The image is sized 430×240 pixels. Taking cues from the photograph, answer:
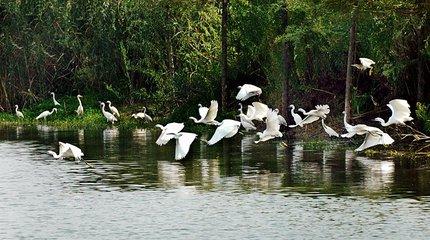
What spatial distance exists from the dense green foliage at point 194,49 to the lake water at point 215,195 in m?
3.29

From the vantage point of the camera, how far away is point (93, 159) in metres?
27.8

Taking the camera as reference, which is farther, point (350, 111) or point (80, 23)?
point (80, 23)

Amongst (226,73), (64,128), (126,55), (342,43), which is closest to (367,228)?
(342,43)

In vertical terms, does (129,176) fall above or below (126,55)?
below

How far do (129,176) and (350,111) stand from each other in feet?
27.6

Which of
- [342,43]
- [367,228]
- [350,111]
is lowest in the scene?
[367,228]

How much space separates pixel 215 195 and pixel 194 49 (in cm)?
2154

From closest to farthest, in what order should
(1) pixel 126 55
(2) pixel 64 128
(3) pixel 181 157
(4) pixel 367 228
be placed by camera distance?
1. (4) pixel 367 228
2. (3) pixel 181 157
3. (2) pixel 64 128
4. (1) pixel 126 55

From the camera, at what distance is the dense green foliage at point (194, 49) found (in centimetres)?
2852

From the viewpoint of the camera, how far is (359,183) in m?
21.7

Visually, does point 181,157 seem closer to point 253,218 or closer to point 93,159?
point 93,159

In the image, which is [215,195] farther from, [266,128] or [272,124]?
[266,128]

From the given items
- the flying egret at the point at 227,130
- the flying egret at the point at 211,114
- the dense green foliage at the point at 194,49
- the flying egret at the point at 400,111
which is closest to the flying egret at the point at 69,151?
the flying egret at the point at 227,130

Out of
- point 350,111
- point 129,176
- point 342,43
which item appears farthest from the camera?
point 342,43
